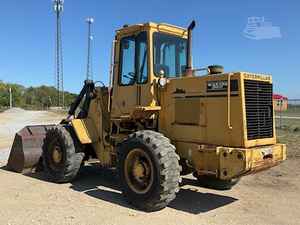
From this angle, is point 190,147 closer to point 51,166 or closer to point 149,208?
point 149,208

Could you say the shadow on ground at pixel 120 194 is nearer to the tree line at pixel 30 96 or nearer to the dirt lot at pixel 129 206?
the dirt lot at pixel 129 206

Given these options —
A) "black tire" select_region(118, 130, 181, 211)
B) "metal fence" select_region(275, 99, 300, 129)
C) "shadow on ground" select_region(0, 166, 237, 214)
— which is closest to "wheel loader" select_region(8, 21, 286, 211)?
"black tire" select_region(118, 130, 181, 211)

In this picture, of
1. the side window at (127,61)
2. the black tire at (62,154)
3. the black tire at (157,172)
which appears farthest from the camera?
the black tire at (62,154)

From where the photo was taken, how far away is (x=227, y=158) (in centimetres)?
693

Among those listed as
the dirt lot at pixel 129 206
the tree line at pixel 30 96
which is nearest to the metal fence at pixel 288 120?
the dirt lot at pixel 129 206

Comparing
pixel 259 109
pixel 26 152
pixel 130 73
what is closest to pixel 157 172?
pixel 259 109

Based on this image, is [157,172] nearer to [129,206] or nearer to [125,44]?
[129,206]

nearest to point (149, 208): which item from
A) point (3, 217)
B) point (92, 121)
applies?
point (3, 217)

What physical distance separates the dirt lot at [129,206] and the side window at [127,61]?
7.60 feet

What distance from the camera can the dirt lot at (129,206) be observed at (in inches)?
269

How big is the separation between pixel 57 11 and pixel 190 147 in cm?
4384

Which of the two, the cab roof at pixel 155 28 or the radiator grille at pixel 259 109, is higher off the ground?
the cab roof at pixel 155 28

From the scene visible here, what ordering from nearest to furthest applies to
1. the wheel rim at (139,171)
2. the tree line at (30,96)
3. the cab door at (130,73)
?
the wheel rim at (139,171) < the cab door at (130,73) < the tree line at (30,96)

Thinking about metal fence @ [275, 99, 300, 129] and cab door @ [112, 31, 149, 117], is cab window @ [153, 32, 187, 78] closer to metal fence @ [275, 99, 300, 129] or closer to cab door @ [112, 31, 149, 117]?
cab door @ [112, 31, 149, 117]
